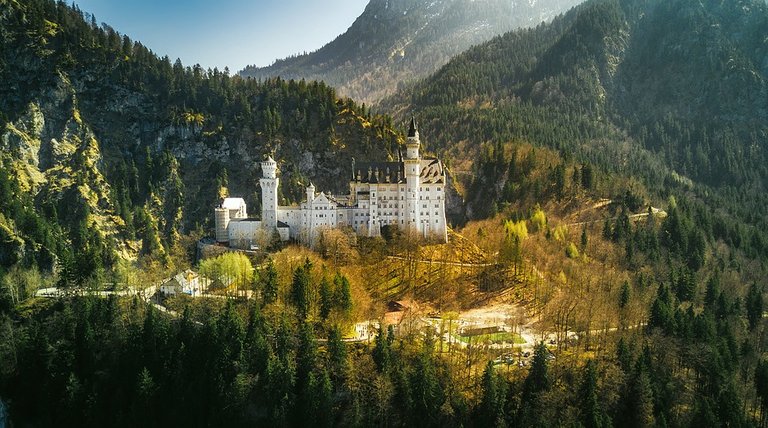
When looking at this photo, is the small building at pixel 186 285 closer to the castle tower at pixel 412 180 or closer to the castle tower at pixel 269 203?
the castle tower at pixel 269 203

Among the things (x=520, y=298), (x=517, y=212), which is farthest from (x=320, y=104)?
(x=520, y=298)

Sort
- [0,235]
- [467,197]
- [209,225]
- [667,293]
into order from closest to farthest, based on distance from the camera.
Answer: [667,293] → [0,235] → [209,225] → [467,197]

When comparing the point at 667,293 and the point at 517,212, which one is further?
the point at 517,212

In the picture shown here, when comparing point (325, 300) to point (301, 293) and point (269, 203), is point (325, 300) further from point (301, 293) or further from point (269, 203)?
point (269, 203)

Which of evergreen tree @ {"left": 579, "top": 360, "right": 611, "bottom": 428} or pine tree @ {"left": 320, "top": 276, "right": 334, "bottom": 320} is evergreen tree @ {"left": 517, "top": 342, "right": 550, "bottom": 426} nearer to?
evergreen tree @ {"left": 579, "top": 360, "right": 611, "bottom": 428}

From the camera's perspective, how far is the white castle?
90438mm

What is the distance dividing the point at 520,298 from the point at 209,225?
7444 cm

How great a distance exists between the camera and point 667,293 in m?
81.2

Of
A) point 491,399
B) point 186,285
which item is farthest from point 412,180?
point 491,399

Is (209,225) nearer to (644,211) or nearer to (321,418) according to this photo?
(321,418)

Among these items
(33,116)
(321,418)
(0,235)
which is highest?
(33,116)

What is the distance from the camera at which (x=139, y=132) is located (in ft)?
482

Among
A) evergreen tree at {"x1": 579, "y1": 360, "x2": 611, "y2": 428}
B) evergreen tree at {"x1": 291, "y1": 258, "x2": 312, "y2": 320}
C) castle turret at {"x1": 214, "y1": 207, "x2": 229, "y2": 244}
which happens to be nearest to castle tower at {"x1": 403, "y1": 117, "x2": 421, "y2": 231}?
evergreen tree at {"x1": 291, "y1": 258, "x2": 312, "y2": 320}

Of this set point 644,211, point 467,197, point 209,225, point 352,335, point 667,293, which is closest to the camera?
point 352,335
